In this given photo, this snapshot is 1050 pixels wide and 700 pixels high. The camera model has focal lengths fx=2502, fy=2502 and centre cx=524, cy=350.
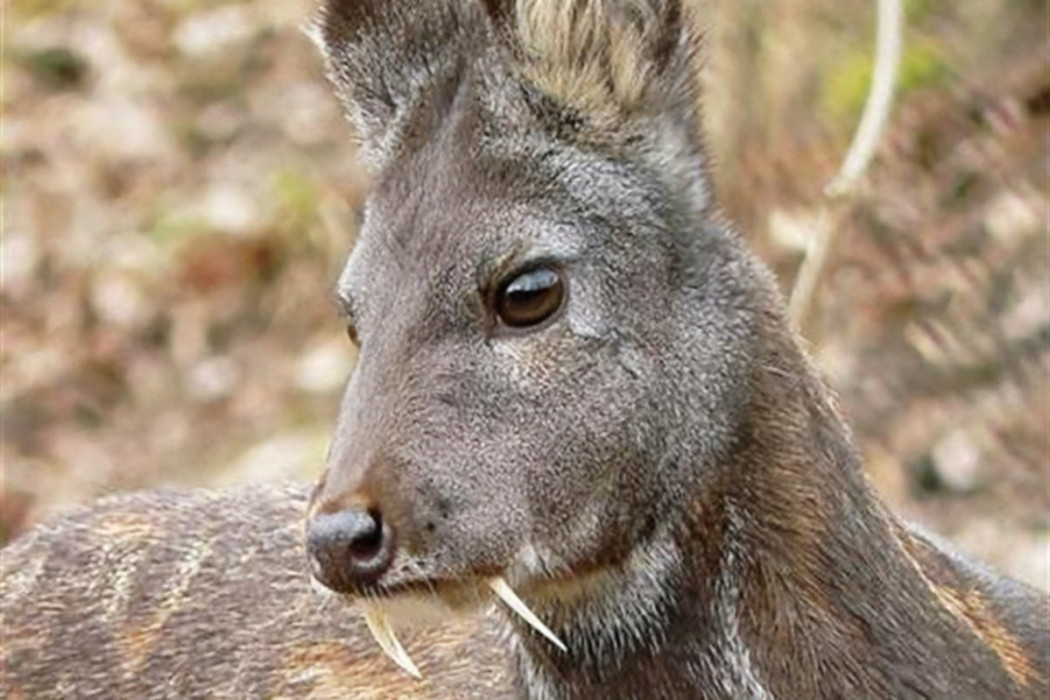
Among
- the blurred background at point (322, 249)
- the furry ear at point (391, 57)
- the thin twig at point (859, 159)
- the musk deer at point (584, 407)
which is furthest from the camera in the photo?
the blurred background at point (322, 249)

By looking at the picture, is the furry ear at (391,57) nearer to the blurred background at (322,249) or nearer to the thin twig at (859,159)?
the thin twig at (859,159)

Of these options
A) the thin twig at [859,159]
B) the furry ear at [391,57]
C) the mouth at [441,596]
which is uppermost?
the thin twig at [859,159]

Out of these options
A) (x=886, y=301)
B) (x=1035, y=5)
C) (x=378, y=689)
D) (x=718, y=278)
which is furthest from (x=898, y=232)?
(x=718, y=278)

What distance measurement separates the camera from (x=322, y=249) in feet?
38.4

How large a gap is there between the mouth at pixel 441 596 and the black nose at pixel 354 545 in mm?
48

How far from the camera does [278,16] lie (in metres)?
13.6

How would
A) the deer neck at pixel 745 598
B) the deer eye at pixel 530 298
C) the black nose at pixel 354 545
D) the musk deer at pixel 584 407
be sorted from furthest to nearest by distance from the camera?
the deer neck at pixel 745 598 → the deer eye at pixel 530 298 → the musk deer at pixel 584 407 → the black nose at pixel 354 545

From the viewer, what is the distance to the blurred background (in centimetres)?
946

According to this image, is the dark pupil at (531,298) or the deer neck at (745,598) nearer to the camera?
the dark pupil at (531,298)

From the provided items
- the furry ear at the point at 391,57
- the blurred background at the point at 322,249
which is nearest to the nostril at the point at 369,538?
the furry ear at the point at 391,57

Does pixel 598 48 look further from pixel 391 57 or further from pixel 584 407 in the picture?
pixel 584 407

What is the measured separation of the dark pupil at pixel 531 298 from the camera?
493 centimetres

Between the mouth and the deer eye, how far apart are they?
1.69 ft

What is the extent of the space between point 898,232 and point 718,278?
5252 mm
